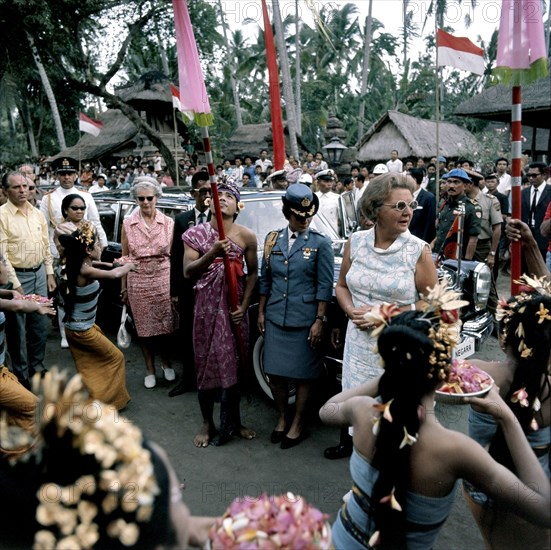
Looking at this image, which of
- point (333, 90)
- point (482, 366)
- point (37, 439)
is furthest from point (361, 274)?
point (333, 90)

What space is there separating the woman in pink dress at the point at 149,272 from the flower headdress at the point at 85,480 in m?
3.80

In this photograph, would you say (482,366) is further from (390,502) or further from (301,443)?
(301,443)

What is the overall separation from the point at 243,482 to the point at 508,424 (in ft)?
7.10

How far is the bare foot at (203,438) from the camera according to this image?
13.2ft

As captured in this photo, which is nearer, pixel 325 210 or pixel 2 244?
pixel 2 244

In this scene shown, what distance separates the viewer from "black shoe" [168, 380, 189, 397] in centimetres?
496

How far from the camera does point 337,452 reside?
3811mm

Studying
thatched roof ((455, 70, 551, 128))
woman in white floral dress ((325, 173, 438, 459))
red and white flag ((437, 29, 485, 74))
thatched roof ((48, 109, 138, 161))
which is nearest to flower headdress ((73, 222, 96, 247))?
woman in white floral dress ((325, 173, 438, 459))

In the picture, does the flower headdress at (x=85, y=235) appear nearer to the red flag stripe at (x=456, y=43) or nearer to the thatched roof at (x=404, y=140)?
the red flag stripe at (x=456, y=43)

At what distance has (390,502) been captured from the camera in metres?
1.68

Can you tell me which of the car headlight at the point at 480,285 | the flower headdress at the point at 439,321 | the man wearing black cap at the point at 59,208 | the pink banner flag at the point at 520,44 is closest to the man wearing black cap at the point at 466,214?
the car headlight at the point at 480,285

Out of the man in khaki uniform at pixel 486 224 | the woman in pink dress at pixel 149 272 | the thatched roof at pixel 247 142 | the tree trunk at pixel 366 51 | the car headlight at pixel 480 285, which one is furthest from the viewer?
the tree trunk at pixel 366 51

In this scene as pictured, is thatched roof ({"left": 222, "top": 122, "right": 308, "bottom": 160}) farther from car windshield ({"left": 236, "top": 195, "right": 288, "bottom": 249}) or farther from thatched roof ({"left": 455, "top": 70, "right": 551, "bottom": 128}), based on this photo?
car windshield ({"left": 236, "top": 195, "right": 288, "bottom": 249})

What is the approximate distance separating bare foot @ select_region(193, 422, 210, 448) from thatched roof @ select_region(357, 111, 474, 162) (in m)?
20.8
